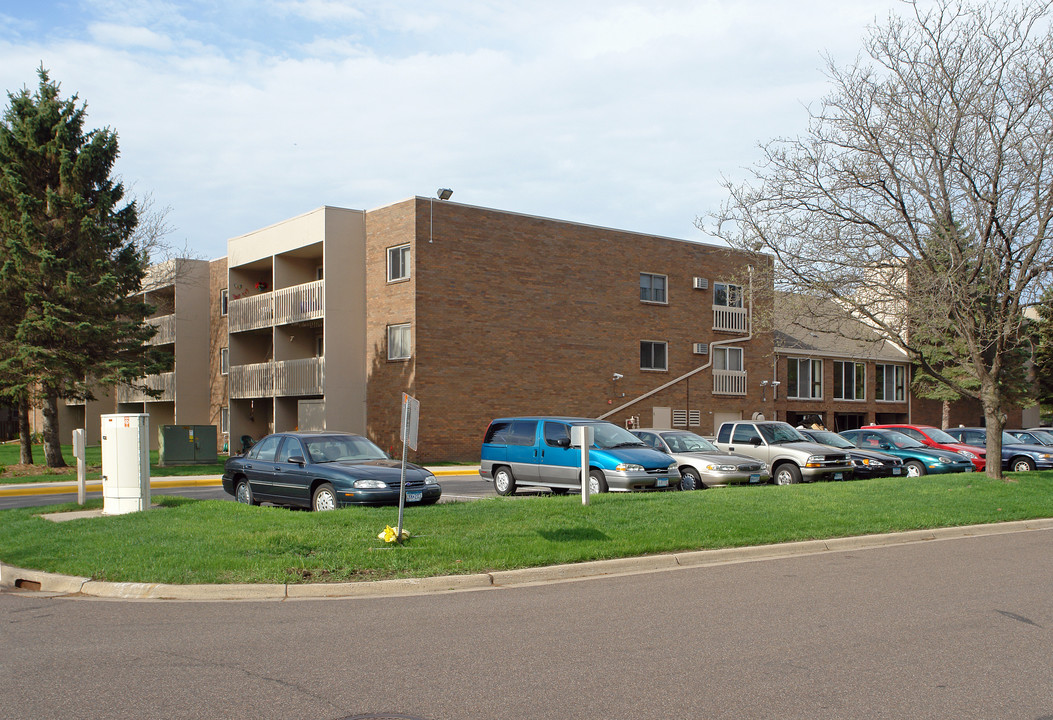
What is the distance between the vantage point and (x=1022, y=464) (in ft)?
85.4

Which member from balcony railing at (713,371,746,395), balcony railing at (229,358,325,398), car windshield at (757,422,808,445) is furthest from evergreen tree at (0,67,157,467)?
balcony railing at (713,371,746,395)

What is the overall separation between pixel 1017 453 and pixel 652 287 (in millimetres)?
15522

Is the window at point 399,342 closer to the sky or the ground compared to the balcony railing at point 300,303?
closer to the ground

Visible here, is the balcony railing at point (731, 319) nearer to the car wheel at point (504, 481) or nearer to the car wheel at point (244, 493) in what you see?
the car wheel at point (504, 481)

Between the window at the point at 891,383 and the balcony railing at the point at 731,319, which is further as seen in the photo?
the window at the point at 891,383

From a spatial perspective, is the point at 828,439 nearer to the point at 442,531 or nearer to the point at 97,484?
the point at 442,531

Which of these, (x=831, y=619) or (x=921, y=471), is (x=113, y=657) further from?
(x=921, y=471)

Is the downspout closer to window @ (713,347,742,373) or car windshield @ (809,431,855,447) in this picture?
window @ (713,347,742,373)

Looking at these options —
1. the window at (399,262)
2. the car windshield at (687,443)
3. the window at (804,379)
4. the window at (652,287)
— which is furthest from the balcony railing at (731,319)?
the car windshield at (687,443)

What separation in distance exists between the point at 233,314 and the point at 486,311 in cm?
1228

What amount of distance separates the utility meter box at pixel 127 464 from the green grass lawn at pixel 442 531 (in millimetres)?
587

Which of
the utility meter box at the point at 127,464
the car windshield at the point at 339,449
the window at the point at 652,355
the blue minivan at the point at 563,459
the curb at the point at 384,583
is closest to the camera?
the curb at the point at 384,583

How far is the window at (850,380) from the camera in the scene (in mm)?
46500

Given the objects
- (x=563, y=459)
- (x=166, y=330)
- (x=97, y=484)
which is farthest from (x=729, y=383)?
(x=97, y=484)
